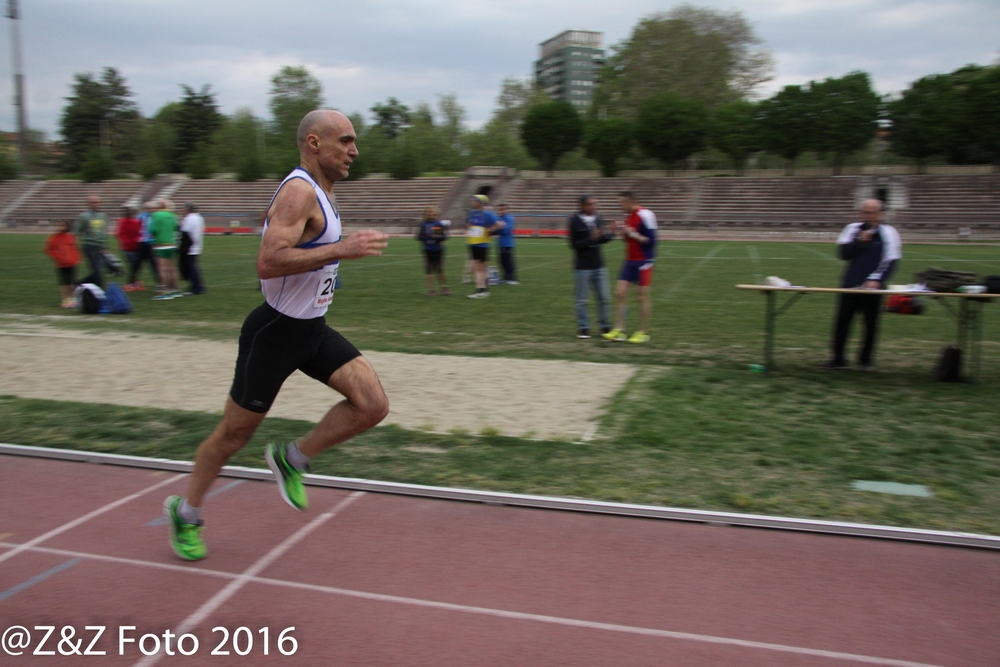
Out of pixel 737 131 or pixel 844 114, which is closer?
pixel 844 114

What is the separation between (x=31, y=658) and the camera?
2.93 meters

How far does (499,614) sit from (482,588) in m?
0.24

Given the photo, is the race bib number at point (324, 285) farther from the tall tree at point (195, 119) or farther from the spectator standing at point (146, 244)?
the tall tree at point (195, 119)

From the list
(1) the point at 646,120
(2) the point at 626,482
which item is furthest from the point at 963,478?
(1) the point at 646,120

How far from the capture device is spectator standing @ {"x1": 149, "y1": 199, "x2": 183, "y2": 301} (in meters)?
14.8

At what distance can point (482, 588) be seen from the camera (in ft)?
11.4

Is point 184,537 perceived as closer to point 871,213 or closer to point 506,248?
point 871,213

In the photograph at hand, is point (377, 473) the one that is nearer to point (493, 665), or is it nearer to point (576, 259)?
point (493, 665)

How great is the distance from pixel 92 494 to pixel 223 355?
4.66 metres

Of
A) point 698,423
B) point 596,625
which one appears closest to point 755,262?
point 698,423

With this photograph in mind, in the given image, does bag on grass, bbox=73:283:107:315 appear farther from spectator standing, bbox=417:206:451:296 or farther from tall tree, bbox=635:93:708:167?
tall tree, bbox=635:93:708:167

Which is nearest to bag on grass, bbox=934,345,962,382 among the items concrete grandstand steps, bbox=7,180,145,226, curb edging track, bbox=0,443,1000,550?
curb edging track, bbox=0,443,1000,550

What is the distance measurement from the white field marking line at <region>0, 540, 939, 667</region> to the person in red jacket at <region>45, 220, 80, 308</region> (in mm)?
11355

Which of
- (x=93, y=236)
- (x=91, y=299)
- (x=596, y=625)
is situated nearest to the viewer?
(x=596, y=625)
